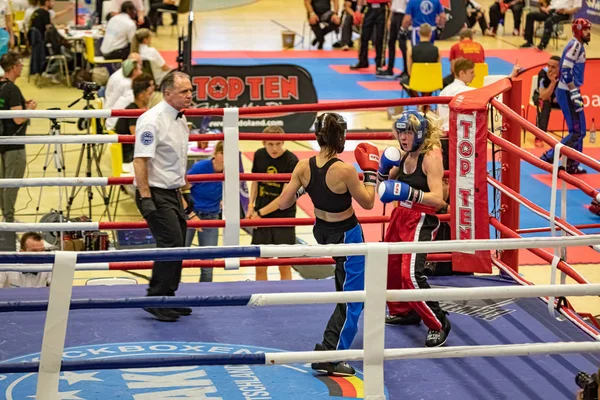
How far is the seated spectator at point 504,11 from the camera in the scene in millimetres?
22953

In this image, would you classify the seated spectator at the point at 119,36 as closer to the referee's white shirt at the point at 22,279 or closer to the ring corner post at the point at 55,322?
the referee's white shirt at the point at 22,279

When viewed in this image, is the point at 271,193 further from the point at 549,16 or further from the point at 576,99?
the point at 549,16

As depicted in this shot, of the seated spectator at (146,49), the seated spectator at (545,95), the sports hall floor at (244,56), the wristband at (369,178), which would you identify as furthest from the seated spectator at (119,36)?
the wristband at (369,178)

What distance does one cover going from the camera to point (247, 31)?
23.9 m

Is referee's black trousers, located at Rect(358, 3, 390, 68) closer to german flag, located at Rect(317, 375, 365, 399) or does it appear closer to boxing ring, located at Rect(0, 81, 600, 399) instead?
boxing ring, located at Rect(0, 81, 600, 399)

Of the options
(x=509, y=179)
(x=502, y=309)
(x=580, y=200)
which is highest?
(x=509, y=179)

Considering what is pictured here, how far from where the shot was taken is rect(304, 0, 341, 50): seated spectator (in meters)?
21.4

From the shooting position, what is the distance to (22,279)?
7465 millimetres

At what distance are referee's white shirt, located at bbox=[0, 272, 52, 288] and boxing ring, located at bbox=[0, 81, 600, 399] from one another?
877 millimetres

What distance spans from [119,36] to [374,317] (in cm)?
1270

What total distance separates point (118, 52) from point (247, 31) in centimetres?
827

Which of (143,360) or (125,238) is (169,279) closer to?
(143,360)

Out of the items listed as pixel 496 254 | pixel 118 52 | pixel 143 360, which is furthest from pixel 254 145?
pixel 143 360

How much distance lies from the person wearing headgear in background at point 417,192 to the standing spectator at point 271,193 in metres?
1.89
